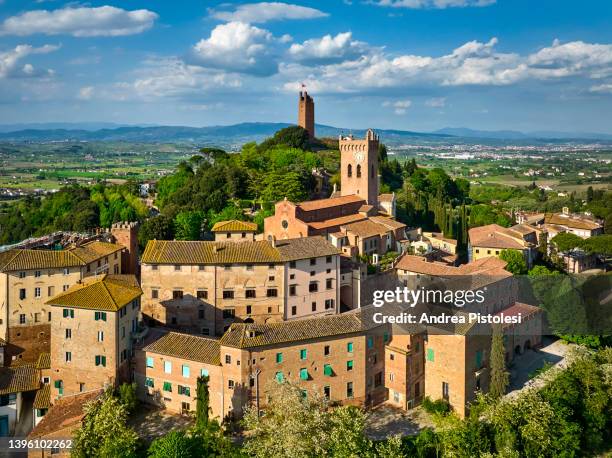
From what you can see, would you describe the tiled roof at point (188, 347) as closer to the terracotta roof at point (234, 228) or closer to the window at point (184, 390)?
the window at point (184, 390)

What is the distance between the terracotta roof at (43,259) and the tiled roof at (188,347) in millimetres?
8373

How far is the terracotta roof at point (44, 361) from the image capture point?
31.9 m

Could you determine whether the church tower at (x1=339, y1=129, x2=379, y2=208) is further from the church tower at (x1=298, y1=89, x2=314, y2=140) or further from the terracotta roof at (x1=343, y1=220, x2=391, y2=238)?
the church tower at (x1=298, y1=89, x2=314, y2=140)

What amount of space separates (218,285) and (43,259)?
34.5 feet

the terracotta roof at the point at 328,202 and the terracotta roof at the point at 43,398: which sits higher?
the terracotta roof at the point at 328,202

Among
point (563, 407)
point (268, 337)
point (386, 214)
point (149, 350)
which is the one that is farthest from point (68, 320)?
point (386, 214)

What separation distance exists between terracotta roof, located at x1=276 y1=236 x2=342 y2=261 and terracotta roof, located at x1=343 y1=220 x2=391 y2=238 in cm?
840

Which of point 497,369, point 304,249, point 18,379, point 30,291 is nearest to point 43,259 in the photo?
point 30,291

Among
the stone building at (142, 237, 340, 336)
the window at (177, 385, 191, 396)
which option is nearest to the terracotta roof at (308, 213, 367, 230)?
the stone building at (142, 237, 340, 336)

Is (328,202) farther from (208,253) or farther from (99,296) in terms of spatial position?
(99,296)

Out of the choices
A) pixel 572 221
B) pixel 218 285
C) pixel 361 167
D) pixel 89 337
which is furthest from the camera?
pixel 572 221

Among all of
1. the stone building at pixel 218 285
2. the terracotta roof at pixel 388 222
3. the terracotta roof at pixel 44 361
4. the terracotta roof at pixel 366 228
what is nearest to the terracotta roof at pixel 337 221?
the terracotta roof at pixel 366 228

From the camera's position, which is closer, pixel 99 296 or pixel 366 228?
pixel 99 296

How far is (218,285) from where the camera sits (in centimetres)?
3572
